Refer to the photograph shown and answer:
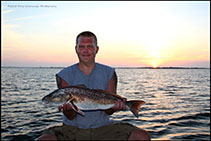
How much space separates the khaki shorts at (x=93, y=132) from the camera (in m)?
3.93

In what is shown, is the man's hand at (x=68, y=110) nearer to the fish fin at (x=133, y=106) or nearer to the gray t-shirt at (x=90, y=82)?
the gray t-shirt at (x=90, y=82)

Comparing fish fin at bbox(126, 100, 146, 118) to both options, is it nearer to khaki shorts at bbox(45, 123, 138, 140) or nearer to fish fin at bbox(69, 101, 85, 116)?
khaki shorts at bbox(45, 123, 138, 140)

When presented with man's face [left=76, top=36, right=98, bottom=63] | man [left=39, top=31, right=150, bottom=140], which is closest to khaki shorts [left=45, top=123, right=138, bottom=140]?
man [left=39, top=31, right=150, bottom=140]

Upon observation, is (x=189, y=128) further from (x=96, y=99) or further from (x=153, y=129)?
(x=96, y=99)

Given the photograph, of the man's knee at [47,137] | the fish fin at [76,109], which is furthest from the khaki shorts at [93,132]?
the fish fin at [76,109]

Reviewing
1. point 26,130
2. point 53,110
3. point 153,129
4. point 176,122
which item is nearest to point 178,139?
point 153,129

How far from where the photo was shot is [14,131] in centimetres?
934

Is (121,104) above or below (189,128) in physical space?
above

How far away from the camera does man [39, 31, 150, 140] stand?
394 centimetres

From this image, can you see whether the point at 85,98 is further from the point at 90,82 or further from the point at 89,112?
the point at 90,82

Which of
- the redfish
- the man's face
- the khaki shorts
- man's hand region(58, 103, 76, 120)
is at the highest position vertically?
the man's face

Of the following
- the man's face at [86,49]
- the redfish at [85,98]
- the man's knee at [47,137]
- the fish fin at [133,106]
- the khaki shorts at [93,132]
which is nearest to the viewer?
the man's knee at [47,137]

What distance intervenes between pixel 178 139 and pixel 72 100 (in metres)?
5.66

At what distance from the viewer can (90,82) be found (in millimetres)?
4598
